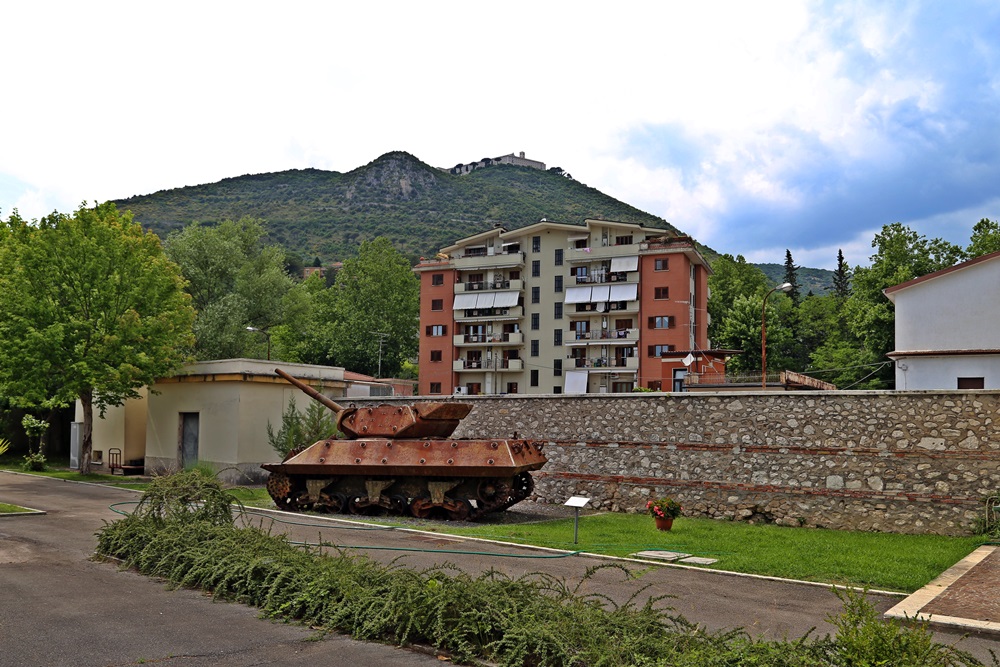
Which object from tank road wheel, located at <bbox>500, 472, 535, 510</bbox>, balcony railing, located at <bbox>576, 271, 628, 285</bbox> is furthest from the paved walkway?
balcony railing, located at <bbox>576, 271, 628, 285</bbox>

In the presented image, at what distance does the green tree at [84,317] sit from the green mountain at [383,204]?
7289 centimetres

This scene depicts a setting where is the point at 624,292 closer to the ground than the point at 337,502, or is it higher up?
higher up

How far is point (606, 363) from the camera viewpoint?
52.8m

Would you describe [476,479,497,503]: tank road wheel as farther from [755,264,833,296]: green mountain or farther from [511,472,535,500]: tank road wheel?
[755,264,833,296]: green mountain

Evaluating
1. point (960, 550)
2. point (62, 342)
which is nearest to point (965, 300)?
point (960, 550)

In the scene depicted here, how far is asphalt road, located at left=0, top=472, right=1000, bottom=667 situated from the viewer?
7.75 meters

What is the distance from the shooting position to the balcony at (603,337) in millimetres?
51500

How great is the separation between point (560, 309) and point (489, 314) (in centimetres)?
491

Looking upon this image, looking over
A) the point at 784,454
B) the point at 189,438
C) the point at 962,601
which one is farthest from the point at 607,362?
the point at 962,601

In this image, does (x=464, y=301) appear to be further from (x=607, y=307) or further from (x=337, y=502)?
(x=337, y=502)

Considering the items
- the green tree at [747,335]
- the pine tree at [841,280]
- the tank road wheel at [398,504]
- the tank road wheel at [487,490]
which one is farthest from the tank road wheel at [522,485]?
the pine tree at [841,280]

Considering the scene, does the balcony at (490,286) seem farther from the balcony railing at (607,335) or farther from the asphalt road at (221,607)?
the asphalt road at (221,607)

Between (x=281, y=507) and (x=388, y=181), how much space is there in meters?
119

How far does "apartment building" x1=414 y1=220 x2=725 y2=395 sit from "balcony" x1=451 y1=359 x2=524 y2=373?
66mm
